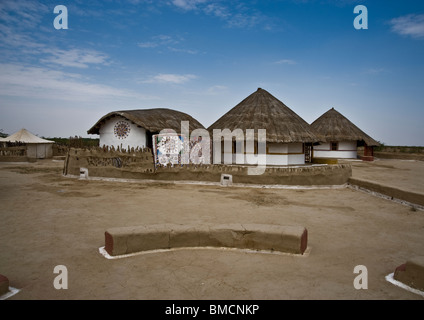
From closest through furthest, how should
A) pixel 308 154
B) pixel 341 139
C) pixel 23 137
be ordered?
pixel 308 154 → pixel 23 137 → pixel 341 139

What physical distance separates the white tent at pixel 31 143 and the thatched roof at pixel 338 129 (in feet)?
82.8

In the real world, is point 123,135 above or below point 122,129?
below

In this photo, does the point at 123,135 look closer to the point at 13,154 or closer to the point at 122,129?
the point at 122,129

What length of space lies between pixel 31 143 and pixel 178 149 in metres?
15.9

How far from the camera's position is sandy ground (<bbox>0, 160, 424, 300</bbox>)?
4.20m

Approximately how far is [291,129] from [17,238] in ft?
54.5

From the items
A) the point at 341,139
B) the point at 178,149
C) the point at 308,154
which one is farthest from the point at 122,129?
the point at 341,139

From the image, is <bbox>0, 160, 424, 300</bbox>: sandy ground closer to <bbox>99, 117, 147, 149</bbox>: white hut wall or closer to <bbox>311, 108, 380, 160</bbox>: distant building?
<bbox>99, 117, 147, 149</bbox>: white hut wall

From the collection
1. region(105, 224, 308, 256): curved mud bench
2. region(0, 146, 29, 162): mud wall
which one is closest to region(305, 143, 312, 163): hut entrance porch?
region(105, 224, 308, 256): curved mud bench

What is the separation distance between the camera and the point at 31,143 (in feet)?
85.9

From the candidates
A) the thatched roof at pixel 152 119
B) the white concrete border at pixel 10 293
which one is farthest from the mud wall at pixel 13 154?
the white concrete border at pixel 10 293

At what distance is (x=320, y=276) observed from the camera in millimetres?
4660

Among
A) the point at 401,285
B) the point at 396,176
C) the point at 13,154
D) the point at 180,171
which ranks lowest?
the point at 401,285
